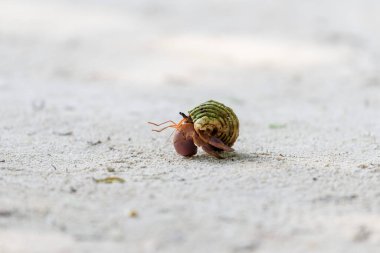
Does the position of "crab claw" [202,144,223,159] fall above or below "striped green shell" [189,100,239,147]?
below

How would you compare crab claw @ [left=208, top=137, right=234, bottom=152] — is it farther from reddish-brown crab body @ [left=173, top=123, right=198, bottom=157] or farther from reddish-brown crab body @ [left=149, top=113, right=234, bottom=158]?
reddish-brown crab body @ [left=173, top=123, right=198, bottom=157]

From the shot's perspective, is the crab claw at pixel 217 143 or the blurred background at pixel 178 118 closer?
the blurred background at pixel 178 118

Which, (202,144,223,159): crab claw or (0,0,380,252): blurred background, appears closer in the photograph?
(0,0,380,252): blurred background

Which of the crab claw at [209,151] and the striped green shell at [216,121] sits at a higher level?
the striped green shell at [216,121]

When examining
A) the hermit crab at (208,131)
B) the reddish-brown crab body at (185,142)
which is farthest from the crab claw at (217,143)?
the reddish-brown crab body at (185,142)

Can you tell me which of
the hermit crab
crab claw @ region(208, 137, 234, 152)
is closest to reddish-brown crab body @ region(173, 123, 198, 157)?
the hermit crab

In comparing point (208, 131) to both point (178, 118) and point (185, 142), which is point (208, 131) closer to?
point (185, 142)

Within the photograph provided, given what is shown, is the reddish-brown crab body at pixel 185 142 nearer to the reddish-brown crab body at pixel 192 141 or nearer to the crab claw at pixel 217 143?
the reddish-brown crab body at pixel 192 141

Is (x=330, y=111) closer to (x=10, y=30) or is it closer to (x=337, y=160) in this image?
(x=337, y=160)
